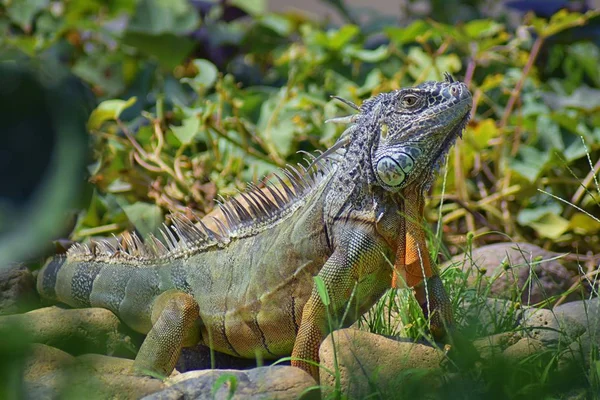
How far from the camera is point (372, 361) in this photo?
2.49m

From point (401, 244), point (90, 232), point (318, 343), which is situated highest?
point (401, 244)

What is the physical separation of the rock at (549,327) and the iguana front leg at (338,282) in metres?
0.60

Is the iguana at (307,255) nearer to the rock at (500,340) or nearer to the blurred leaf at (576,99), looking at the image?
the rock at (500,340)

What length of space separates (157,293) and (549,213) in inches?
114

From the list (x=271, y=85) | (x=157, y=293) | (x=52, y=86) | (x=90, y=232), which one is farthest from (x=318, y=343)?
(x=271, y=85)

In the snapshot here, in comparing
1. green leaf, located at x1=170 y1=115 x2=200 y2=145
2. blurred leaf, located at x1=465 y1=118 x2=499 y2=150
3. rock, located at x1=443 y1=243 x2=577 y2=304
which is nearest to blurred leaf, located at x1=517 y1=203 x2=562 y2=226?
blurred leaf, located at x1=465 y1=118 x2=499 y2=150

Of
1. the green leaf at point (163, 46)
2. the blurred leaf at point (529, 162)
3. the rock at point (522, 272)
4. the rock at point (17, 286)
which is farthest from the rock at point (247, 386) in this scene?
the green leaf at point (163, 46)

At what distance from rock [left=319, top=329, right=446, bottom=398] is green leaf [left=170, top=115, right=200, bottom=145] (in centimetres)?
265

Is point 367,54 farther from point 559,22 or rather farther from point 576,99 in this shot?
point 576,99

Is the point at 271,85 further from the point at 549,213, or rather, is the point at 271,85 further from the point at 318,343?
the point at 318,343

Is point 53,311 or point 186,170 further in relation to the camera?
point 186,170

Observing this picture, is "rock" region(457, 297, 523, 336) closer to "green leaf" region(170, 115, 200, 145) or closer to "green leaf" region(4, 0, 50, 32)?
"green leaf" region(170, 115, 200, 145)

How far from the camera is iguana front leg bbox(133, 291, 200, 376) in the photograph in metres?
3.00

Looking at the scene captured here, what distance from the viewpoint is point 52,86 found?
0.65 m
